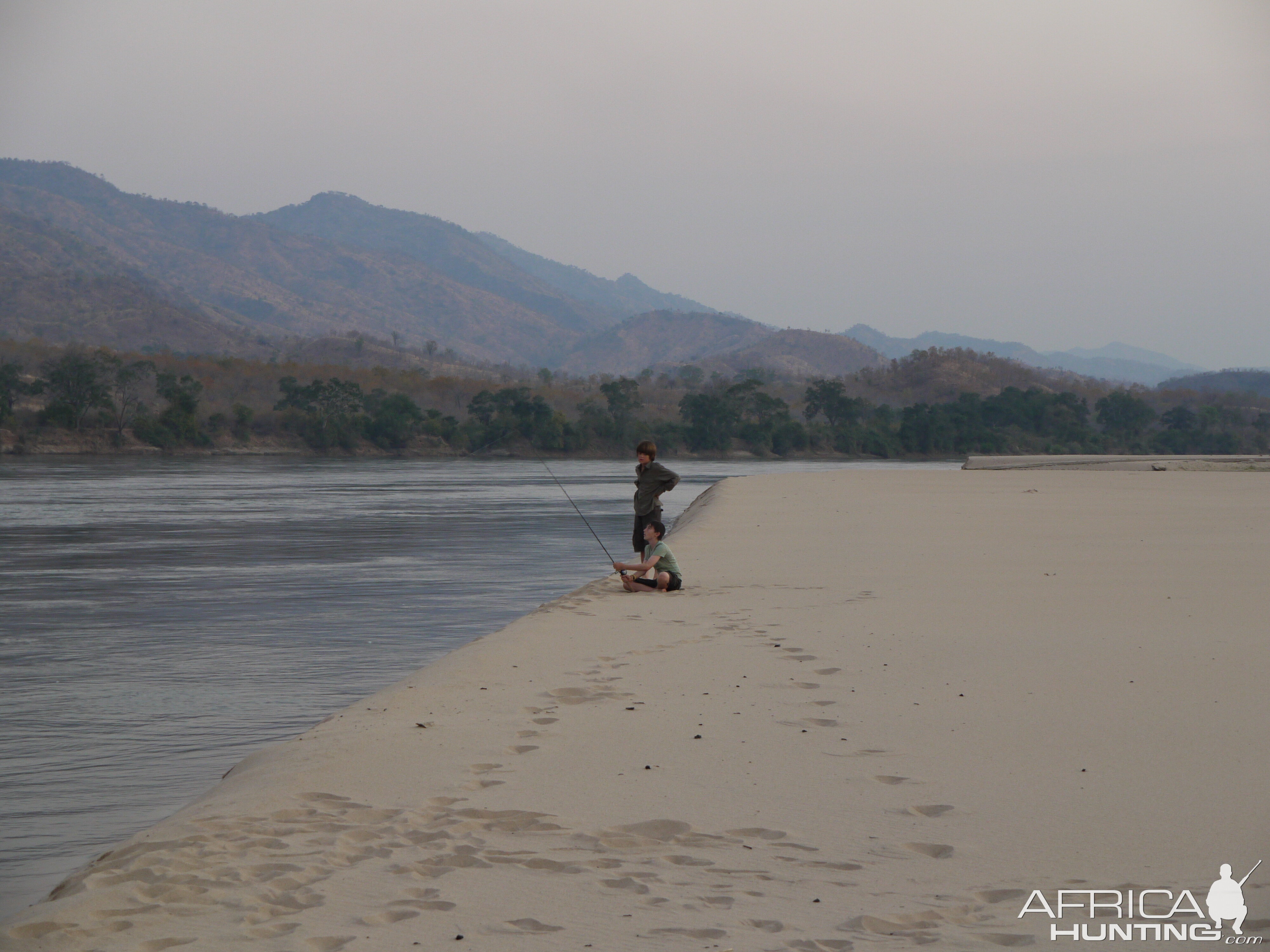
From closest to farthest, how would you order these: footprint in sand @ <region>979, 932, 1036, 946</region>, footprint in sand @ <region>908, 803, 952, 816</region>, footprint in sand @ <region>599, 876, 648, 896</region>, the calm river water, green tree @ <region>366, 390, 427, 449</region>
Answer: footprint in sand @ <region>979, 932, 1036, 946</region>, footprint in sand @ <region>599, 876, 648, 896</region>, footprint in sand @ <region>908, 803, 952, 816</region>, the calm river water, green tree @ <region>366, 390, 427, 449</region>

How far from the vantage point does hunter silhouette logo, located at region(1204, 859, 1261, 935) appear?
3.70 metres

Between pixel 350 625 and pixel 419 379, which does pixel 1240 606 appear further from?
pixel 419 379

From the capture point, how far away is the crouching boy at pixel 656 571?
11859mm

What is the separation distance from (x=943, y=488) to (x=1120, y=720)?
29.3 m

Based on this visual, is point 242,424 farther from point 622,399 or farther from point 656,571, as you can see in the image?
point 656,571

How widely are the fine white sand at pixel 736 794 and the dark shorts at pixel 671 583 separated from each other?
4.51ft

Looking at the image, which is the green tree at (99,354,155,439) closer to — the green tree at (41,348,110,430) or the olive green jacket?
the green tree at (41,348,110,430)

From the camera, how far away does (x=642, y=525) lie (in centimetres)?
1288

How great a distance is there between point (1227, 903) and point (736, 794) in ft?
6.49

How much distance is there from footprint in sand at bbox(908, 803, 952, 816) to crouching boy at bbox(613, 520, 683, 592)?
6889 mm

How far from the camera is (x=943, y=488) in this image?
3488cm

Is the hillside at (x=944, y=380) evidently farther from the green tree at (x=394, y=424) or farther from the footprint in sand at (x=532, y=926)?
the footprint in sand at (x=532, y=926)

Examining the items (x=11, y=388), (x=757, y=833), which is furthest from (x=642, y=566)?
(x=11, y=388)

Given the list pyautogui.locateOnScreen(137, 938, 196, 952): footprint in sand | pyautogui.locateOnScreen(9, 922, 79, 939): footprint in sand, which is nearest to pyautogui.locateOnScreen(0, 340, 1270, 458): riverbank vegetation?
pyautogui.locateOnScreen(9, 922, 79, 939): footprint in sand
